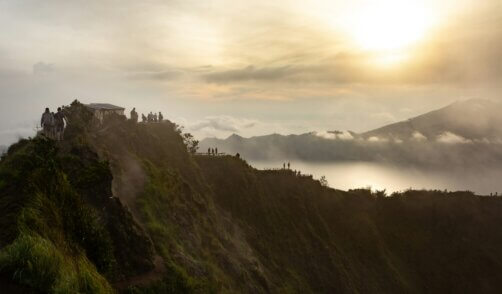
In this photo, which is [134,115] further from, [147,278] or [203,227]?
[147,278]

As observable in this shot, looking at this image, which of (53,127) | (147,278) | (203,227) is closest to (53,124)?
(53,127)

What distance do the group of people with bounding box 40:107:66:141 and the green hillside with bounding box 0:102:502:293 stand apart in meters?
1.50

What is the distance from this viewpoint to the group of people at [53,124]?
26.7 meters

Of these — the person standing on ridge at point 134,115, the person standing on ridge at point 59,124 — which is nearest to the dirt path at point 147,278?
the person standing on ridge at point 59,124

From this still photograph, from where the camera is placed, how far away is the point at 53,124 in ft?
89.4

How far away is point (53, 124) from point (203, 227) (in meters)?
20.6

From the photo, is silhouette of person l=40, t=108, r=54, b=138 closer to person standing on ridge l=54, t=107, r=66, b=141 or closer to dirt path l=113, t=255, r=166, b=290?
person standing on ridge l=54, t=107, r=66, b=141

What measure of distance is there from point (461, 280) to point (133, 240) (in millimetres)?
62606

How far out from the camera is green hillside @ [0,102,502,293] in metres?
14.0

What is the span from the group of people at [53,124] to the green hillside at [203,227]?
150 centimetres

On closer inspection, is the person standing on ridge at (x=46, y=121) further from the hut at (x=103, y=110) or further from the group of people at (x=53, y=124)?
the hut at (x=103, y=110)

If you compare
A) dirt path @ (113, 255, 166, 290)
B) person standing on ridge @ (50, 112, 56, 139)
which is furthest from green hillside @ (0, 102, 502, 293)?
person standing on ridge @ (50, 112, 56, 139)

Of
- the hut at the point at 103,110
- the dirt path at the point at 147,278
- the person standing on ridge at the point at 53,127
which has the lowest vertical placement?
the dirt path at the point at 147,278

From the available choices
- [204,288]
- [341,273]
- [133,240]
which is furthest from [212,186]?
[133,240]
